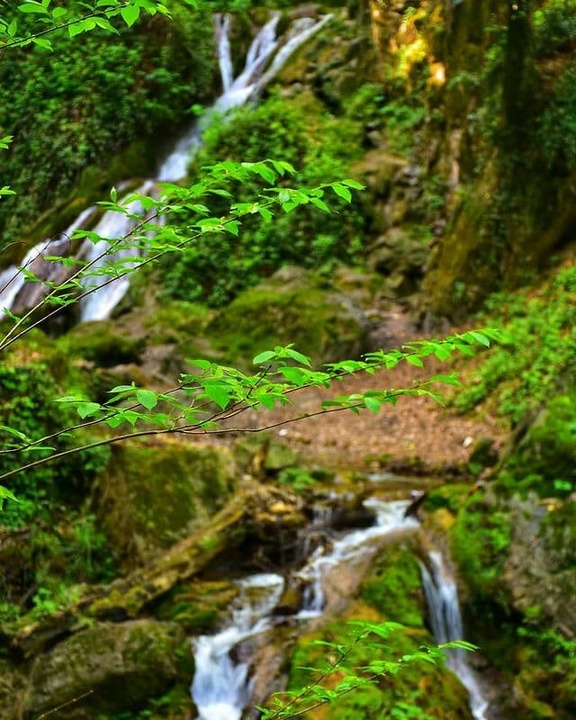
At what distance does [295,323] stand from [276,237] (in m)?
3.06

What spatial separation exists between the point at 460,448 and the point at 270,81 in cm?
1140

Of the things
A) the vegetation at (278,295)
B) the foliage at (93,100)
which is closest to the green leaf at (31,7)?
the vegetation at (278,295)

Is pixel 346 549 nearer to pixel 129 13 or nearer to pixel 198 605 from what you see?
pixel 198 605

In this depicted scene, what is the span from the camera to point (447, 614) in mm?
4934

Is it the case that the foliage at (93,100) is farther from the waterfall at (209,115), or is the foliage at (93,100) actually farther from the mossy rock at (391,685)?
the mossy rock at (391,685)

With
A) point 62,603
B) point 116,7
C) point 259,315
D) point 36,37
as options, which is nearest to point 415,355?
point 116,7

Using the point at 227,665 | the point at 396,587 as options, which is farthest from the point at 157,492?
the point at 396,587

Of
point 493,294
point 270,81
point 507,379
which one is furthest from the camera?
point 270,81

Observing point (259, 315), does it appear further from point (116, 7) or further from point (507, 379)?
point (116, 7)

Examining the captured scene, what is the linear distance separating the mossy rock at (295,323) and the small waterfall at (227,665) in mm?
5195

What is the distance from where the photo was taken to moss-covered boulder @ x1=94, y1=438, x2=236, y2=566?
508 centimetres

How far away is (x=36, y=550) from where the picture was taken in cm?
446

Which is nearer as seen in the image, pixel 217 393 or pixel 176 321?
pixel 217 393

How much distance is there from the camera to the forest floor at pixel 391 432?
23.8 feet
